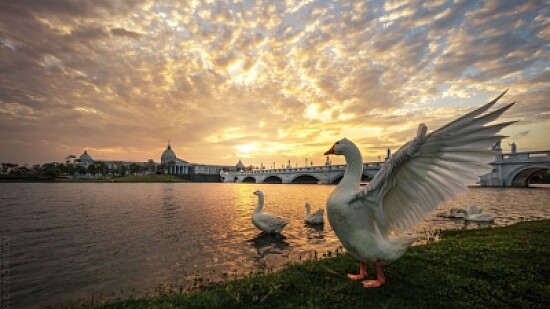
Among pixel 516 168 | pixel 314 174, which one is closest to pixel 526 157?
pixel 516 168

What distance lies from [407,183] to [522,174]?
85.2m

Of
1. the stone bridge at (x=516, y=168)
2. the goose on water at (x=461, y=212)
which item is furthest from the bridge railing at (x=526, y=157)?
the goose on water at (x=461, y=212)

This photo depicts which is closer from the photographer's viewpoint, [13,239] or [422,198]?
[422,198]

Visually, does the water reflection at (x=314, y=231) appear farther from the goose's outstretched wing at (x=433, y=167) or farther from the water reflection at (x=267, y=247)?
the goose's outstretched wing at (x=433, y=167)

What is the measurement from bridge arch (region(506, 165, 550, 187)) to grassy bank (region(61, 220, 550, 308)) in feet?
234

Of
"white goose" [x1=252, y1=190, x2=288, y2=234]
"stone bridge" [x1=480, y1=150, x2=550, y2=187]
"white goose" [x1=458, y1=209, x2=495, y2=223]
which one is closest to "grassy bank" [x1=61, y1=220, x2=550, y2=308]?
"white goose" [x1=252, y1=190, x2=288, y2=234]

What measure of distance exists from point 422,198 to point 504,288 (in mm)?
2848

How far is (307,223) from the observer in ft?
60.0

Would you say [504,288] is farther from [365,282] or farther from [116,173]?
[116,173]

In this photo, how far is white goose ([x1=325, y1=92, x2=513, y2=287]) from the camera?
14.0 feet

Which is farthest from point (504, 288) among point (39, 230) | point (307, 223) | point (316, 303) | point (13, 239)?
point (39, 230)

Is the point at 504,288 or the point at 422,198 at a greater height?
the point at 422,198

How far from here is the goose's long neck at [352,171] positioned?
213 inches

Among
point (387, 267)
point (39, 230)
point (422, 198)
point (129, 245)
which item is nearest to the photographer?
point (422, 198)
